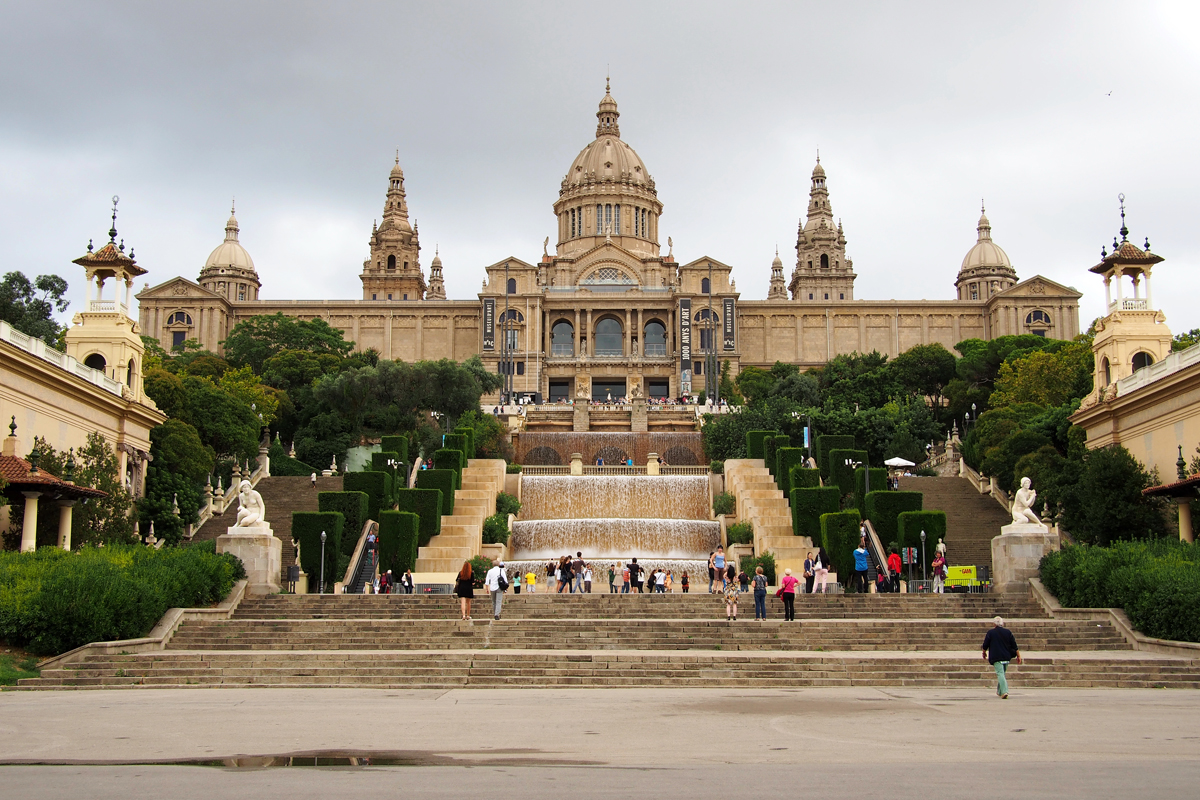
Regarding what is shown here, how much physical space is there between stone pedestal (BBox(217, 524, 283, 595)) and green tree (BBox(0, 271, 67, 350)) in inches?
1450

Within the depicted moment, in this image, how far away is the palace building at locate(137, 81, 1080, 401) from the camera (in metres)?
98.7

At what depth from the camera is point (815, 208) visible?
413ft

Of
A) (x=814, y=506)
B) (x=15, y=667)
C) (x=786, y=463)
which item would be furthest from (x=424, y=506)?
(x=15, y=667)

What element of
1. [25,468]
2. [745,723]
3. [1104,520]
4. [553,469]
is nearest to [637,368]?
[553,469]

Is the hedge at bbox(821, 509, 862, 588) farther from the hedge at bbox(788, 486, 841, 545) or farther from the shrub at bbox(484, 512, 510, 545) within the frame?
the shrub at bbox(484, 512, 510, 545)

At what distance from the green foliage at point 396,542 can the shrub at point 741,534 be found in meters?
12.2

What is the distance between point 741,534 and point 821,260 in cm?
8193

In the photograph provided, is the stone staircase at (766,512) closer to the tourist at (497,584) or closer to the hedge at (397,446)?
the hedge at (397,446)

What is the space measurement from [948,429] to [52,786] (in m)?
71.8

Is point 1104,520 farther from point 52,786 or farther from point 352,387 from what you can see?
point 352,387

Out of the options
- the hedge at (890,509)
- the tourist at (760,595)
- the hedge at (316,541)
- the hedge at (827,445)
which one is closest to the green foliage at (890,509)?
the hedge at (890,509)

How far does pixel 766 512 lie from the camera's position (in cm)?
4453

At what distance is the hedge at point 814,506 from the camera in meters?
41.0

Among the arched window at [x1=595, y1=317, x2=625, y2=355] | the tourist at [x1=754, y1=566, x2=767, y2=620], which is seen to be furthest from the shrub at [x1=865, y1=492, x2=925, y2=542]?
the arched window at [x1=595, y1=317, x2=625, y2=355]
